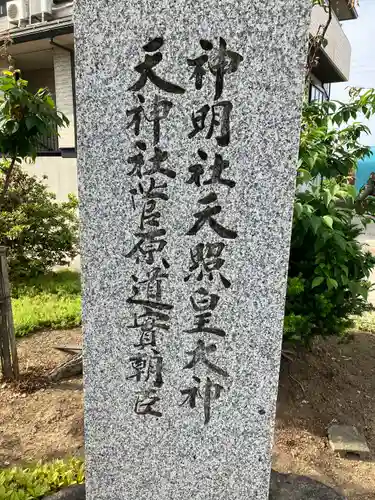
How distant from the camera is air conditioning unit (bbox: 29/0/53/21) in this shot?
21.1 ft

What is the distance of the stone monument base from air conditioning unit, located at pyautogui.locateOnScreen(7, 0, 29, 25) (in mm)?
6854

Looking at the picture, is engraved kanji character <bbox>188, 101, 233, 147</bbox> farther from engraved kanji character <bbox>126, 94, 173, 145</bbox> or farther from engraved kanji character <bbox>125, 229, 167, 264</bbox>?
engraved kanji character <bbox>125, 229, 167, 264</bbox>

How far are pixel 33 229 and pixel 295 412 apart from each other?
168 inches

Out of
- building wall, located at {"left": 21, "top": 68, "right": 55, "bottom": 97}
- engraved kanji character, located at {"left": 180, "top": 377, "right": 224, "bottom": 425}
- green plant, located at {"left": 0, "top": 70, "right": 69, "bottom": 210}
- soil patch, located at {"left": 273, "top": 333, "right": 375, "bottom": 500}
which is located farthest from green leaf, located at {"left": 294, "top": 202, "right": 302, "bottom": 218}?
building wall, located at {"left": 21, "top": 68, "right": 55, "bottom": 97}

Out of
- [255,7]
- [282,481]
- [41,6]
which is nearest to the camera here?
[255,7]

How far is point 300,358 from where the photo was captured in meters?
4.02

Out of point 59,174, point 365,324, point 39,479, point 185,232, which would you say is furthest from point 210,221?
point 59,174

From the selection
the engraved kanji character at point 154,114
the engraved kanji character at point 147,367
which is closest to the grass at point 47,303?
the engraved kanji character at point 147,367

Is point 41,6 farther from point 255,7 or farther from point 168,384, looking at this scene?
point 168,384

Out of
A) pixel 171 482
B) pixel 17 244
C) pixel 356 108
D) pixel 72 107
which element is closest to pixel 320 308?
pixel 356 108

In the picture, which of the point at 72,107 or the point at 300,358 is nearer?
the point at 300,358

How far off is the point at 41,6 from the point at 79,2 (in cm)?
574

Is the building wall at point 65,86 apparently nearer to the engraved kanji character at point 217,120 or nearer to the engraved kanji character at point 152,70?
the engraved kanji character at point 152,70

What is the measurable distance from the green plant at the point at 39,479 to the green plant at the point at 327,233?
5.30 ft
